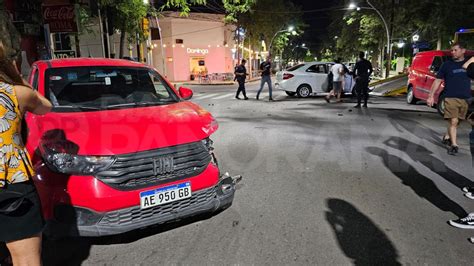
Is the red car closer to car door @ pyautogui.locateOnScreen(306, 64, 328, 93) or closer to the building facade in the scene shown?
car door @ pyautogui.locateOnScreen(306, 64, 328, 93)

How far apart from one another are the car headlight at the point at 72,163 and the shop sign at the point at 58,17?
8.86 metres

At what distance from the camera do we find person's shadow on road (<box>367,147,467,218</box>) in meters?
4.02

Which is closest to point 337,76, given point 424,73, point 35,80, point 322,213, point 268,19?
point 424,73

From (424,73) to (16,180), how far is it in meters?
12.5

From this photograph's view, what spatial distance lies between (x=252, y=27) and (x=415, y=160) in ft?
119

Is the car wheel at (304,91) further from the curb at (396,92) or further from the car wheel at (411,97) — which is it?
the car wheel at (411,97)

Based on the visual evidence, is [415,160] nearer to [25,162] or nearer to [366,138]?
[366,138]

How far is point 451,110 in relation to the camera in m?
5.96

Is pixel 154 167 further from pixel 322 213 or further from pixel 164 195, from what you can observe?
pixel 322 213

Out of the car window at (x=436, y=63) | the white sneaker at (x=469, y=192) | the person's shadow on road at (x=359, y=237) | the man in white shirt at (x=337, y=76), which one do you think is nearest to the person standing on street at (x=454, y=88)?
the white sneaker at (x=469, y=192)

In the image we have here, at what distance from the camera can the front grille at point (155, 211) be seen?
286 centimetres

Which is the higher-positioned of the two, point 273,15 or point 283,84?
point 273,15

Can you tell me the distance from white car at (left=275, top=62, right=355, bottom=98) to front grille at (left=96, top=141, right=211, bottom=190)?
43.3ft

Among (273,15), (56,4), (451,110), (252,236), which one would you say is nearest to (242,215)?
(252,236)
